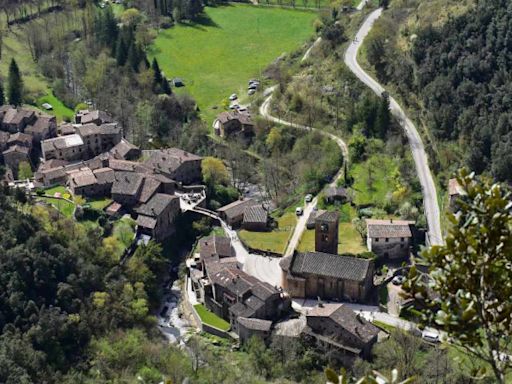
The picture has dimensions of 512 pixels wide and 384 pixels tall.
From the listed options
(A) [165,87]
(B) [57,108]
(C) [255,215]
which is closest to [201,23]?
(A) [165,87]

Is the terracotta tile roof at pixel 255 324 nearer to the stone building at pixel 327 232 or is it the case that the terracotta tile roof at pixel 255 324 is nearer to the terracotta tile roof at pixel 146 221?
the stone building at pixel 327 232

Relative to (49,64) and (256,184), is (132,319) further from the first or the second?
(49,64)

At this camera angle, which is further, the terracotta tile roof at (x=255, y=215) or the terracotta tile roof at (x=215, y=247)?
the terracotta tile roof at (x=255, y=215)

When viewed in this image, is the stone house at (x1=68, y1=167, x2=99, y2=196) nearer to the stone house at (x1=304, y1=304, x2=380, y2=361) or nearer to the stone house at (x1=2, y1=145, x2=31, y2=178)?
the stone house at (x1=2, y1=145, x2=31, y2=178)

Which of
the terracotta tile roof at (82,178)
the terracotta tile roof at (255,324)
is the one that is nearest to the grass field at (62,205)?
the terracotta tile roof at (82,178)

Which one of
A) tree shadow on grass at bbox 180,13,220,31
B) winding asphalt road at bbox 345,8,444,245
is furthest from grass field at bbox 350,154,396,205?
tree shadow on grass at bbox 180,13,220,31

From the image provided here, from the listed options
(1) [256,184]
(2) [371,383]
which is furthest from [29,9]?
(2) [371,383]
